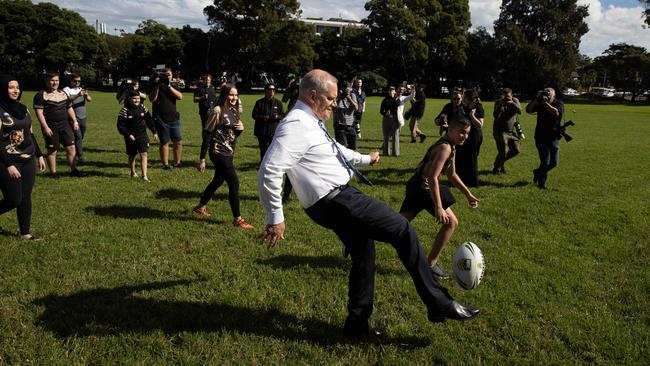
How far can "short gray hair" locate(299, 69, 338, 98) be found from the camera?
359cm

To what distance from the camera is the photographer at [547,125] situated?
9703mm

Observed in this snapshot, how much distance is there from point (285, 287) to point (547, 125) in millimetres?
7292

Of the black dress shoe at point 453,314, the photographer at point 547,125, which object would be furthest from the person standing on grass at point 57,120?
the photographer at point 547,125

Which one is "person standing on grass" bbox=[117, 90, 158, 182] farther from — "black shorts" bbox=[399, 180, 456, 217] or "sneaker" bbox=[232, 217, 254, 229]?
"black shorts" bbox=[399, 180, 456, 217]

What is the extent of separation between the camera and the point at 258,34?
6303 centimetres

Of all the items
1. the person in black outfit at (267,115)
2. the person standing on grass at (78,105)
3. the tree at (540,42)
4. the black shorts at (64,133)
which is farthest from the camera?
the tree at (540,42)

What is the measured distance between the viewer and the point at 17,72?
6200 centimetres

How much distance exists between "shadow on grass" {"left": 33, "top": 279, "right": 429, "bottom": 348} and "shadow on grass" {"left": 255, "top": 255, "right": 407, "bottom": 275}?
43.9 inches

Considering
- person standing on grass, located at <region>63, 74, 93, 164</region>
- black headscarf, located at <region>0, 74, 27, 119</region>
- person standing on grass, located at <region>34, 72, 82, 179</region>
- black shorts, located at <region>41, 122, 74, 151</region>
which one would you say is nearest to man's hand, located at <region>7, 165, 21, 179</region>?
black headscarf, located at <region>0, 74, 27, 119</region>

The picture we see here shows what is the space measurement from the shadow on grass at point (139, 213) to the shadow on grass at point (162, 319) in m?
2.67

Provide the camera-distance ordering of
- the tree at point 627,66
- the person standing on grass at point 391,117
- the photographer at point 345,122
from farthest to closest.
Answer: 1. the tree at point 627,66
2. the person standing on grass at point 391,117
3. the photographer at point 345,122

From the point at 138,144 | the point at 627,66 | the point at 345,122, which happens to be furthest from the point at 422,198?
the point at 627,66

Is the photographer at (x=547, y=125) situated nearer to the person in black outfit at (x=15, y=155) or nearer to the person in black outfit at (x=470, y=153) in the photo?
the person in black outfit at (x=470, y=153)

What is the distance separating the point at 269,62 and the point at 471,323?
6211 centimetres
